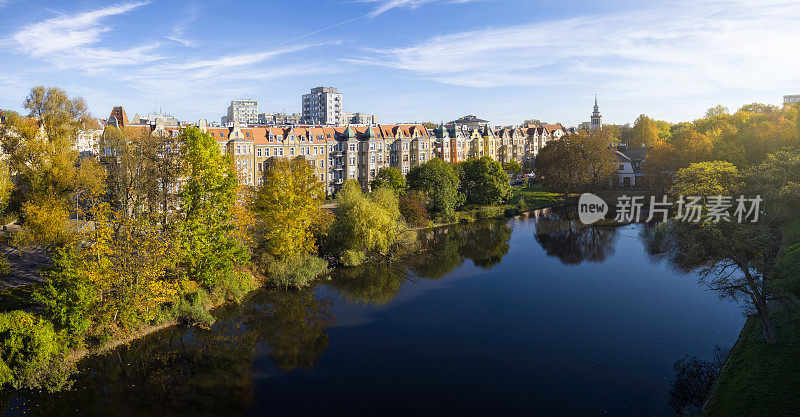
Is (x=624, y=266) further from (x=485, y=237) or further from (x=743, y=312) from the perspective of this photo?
(x=485, y=237)

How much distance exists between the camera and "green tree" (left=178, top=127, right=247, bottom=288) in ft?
103

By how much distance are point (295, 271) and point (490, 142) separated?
75.8m

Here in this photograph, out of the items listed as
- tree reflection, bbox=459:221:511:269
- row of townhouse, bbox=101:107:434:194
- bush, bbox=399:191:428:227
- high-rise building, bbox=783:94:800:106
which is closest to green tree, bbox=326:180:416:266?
tree reflection, bbox=459:221:511:269

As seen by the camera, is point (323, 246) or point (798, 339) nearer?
point (798, 339)

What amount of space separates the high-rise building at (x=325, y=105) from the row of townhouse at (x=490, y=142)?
183ft

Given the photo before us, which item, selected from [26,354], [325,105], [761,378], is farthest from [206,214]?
[325,105]

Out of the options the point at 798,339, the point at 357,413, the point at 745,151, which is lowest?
the point at 357,413

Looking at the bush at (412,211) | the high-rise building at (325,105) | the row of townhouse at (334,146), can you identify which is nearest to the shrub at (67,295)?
the row of townhouse at (334,146)

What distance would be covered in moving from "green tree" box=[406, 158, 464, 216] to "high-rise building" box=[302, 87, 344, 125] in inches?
3696

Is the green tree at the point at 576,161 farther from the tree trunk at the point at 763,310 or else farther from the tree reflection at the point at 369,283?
the tree trunk at the point at 763,310

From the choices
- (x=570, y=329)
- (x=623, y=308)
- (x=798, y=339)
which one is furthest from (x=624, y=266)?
(x=798, y=339)

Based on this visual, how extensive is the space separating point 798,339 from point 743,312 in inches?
312

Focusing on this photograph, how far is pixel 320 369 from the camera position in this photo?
24406 millimetres

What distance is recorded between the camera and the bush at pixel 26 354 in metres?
21.7
